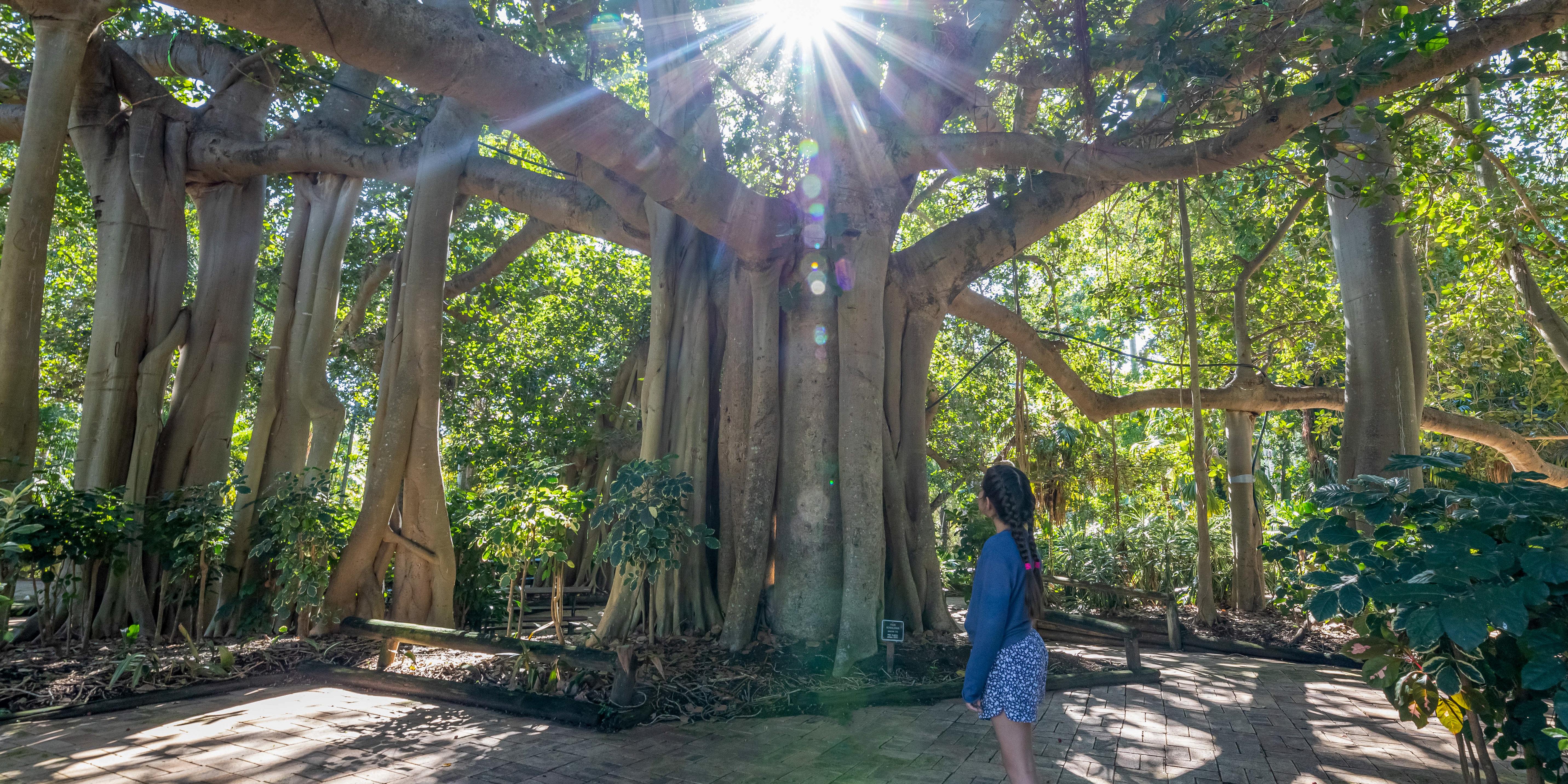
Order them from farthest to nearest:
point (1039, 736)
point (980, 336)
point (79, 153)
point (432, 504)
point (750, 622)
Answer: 1. point (980, 336)
2. point (79, 153)
3. point (432, 504)
4. point (750, 622)
5. point (1039, 736)

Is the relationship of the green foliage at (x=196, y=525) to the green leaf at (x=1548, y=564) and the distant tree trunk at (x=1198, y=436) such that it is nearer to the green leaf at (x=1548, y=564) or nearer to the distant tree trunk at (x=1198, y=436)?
the green leaf at (x=1548, y=564)

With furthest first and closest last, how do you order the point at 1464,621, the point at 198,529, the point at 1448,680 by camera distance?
the point at 198,529
the point at 1448,680
the point at 1464,621

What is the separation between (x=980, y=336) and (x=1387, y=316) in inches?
316

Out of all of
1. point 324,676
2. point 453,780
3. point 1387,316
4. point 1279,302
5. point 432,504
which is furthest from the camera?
point 1279,302

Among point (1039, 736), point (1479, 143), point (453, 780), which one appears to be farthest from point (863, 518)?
point (1479, 143)

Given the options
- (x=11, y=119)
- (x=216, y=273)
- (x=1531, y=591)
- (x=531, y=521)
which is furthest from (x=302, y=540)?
(x=1531, y=591)

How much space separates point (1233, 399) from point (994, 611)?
8.47 metres

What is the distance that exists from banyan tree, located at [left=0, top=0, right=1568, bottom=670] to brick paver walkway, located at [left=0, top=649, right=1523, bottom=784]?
157 cm

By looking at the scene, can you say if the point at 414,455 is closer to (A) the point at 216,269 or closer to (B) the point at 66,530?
(B) the point at 66,530

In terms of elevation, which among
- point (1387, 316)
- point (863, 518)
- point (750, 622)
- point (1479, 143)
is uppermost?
point (1479, 143)

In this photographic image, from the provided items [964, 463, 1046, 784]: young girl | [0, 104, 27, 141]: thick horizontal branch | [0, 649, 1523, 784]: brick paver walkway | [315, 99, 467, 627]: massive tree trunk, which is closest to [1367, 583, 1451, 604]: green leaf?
[964, 463, 1046, 784]: young girl

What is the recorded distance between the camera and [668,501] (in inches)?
207

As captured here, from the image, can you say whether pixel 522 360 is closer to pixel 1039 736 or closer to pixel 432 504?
pixel 432 504

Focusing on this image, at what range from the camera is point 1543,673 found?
6.60ft
